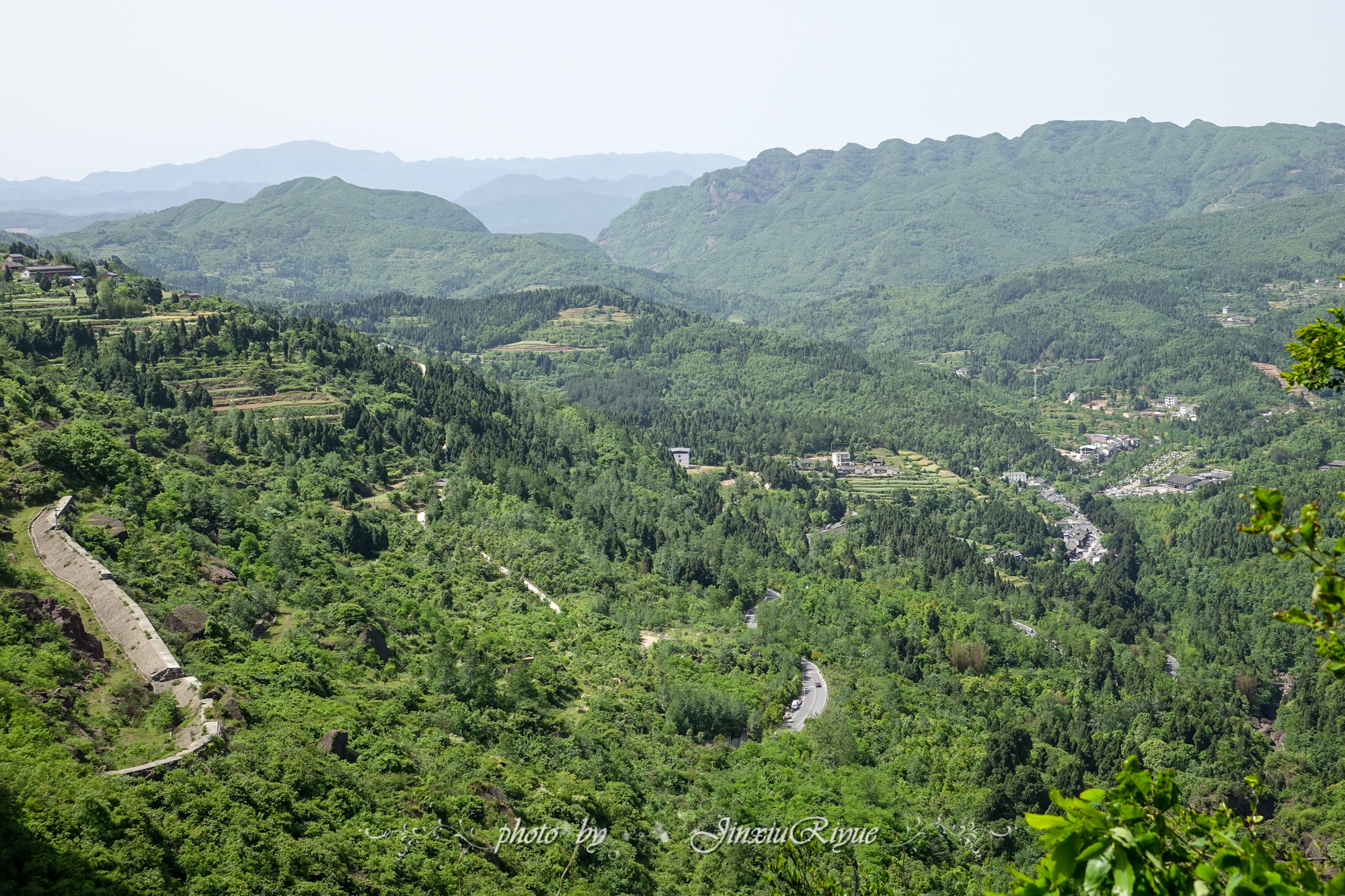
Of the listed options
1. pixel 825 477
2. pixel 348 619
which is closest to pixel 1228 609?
pixel 825 477

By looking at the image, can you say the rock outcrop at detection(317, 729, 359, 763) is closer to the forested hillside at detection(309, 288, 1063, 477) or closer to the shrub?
the shrub

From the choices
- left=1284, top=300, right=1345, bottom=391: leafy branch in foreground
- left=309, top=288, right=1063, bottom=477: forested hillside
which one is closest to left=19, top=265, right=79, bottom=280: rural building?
left=309, top=288, right=1063, bottom=477: forested hillside

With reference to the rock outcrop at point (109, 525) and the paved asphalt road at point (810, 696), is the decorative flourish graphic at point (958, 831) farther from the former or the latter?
the rock outcrop at point (109, 525)

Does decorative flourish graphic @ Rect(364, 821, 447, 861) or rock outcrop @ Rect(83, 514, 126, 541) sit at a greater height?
rock outcrop @ Rect(83, 514, 126, 541)

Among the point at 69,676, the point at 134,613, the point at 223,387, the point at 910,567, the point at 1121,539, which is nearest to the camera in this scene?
the point at 69,676

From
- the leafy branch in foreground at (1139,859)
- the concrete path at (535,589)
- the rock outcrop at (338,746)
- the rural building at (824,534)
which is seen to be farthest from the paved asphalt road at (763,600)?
the leafy branch in foreground at (1139,859)

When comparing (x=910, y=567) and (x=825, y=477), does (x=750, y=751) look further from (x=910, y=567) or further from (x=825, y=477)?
(x=825, y=477)

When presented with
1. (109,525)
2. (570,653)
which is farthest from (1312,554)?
(570,653)
